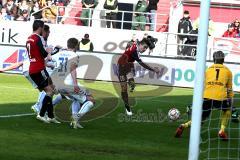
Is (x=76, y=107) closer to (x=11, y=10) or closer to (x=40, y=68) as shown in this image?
(x=40, y=68)

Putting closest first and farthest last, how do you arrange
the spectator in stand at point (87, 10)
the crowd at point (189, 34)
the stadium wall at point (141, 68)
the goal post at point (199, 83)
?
the goal post at point (199, 83), the stadium wall at point (141, 68), the crowd at point (189, 34), the spectator in stand at point (87, 10)

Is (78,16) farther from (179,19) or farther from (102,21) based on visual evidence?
(179,19)

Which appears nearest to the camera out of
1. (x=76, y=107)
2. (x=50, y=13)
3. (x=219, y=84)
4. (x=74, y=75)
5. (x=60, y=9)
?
(x=219, y=84)

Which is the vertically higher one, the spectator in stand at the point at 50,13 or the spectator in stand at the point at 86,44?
the spectator in stand at the point at 50,13

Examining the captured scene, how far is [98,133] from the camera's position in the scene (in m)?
15.7

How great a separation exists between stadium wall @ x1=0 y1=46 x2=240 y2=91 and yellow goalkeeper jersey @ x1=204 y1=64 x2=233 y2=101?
1281cm

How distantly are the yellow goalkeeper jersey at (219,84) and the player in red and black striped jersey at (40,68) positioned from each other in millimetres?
3536

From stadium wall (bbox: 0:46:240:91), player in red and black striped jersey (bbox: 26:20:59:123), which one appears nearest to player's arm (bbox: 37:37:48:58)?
player in red and black striped jersey (bbox: 26:20:59:123)

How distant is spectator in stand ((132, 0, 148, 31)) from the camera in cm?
3525

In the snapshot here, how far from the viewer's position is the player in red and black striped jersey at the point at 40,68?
16.3 meters

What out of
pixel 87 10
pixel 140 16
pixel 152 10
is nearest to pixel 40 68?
pixel 140 16

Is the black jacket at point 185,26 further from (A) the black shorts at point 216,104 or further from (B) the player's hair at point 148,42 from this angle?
(A) the black shorts at point 216,104

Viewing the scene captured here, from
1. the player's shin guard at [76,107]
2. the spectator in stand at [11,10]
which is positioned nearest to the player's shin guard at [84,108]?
the player's shin guard at [76,107]

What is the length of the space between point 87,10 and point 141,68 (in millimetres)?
8367
